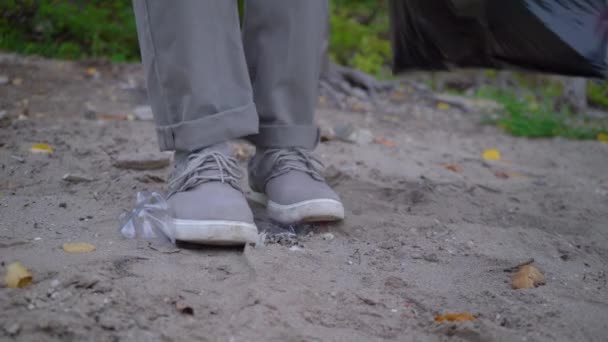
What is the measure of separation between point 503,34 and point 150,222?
3.50ft

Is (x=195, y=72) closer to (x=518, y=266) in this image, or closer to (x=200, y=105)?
(x=200, y=105)

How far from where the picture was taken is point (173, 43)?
1431 mm

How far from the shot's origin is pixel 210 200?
4.74ft

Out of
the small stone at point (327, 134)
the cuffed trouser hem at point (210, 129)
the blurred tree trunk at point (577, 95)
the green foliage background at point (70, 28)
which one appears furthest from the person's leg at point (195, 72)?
the blurred tree trunk at point (577, 95)

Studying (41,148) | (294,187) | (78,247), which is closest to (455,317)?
(294,187)

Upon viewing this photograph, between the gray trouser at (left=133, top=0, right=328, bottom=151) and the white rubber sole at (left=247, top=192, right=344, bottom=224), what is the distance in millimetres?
193

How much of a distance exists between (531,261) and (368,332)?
0.57m

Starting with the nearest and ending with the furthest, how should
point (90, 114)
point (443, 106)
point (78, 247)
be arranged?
1. point (78, 247)
2. point (90, 114)
3. point (443, 106)

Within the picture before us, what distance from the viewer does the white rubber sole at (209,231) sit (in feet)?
4.58

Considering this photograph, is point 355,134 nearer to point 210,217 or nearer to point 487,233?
point 487,233

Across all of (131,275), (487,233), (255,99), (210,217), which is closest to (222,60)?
(255,99)

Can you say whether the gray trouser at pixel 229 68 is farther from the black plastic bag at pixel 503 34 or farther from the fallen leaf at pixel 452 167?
the fallen leaf at pixel 452 167

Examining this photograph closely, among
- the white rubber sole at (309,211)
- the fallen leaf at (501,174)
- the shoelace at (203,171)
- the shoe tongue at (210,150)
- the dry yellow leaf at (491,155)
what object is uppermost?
the shoe tongue at (210,150)

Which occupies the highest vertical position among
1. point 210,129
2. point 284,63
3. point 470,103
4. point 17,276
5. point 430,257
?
point 284,63
